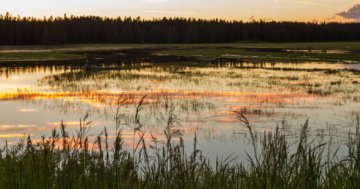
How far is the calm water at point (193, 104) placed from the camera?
18922mm

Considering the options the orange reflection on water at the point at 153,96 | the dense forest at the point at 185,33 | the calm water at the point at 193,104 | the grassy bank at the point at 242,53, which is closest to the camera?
the calm water at the point at 193,104

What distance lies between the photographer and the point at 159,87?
1346 inches

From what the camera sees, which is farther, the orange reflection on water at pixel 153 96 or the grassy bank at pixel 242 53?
the grassy bank at pixel 242 53

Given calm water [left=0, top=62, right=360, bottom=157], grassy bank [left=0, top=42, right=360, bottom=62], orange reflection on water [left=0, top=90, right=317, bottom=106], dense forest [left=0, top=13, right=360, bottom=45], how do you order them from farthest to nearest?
dense forest [left=0, top=13, right=360, bottom=45]
grassy bank [left=0, top=42, right=360, bottom=62]
orange reflection on water [left=0, top=90, right=317, bottom=106]
calm water [left=0, top=62, right=360, bottom=157]

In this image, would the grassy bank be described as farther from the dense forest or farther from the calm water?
the dense forest

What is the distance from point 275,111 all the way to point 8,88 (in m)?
19.9

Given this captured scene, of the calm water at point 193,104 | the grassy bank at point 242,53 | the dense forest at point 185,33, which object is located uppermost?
the dense forest at point 185,33

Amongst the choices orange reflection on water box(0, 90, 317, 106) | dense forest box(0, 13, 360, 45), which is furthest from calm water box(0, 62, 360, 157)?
dense forest box(0, 13, 360, 45)

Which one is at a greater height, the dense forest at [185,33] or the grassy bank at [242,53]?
the dense forest at [185,33]

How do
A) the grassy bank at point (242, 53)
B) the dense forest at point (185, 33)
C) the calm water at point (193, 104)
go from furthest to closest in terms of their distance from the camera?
the dense forest at point (185, 33) → the grassy bank at point (242, 53) → the calm water at point (193, 104)

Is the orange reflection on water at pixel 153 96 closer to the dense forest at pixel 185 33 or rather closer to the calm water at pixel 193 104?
the calm water at pixel 193 104

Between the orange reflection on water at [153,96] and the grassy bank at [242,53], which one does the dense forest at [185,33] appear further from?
the orange reflection on water at [153,96]

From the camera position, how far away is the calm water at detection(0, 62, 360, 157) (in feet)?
62.1

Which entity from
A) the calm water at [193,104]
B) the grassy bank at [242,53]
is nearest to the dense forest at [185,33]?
the grassy bank at [242,53]
